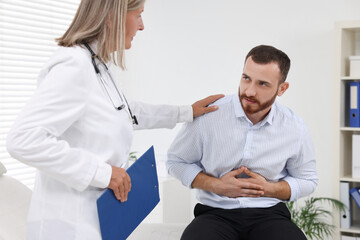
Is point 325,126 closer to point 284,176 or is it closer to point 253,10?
point 253,10

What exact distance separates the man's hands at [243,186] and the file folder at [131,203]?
329 mm

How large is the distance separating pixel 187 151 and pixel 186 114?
0.16 m

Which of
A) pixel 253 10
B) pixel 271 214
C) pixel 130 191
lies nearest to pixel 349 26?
pixel 253 10

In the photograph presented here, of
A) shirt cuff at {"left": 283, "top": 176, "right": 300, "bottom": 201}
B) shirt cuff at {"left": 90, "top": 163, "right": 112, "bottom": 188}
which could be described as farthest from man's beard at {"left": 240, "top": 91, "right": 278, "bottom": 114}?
shirt cuff at {"left": 90, "top": 163, "right": 112, "bottom": 188}

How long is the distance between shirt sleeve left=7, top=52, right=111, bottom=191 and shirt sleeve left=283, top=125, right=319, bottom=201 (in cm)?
93

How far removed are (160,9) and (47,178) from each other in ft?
9.48

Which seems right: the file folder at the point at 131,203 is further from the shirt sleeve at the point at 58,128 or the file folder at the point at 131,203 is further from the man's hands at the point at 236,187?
the man's hands at the point at 236,187

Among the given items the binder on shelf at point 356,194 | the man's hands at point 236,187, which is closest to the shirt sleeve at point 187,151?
the man's hands at point 236,187

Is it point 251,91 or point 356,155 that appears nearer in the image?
point 251,91

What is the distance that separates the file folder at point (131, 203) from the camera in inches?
49.4

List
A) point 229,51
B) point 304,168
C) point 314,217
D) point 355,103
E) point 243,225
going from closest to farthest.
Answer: point 243,225, point 304,168, point 355,103, point 314,217, point 229,51

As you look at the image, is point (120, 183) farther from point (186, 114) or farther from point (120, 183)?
point (186, 114)

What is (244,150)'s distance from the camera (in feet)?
6.02

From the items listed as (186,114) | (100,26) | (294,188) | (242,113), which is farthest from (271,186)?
(100,26)
